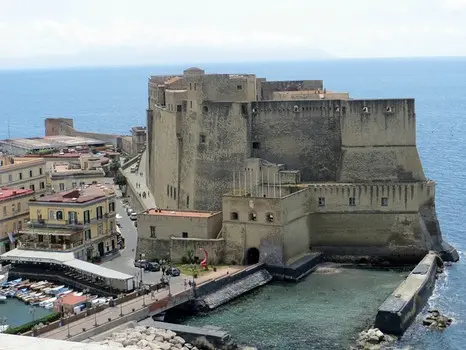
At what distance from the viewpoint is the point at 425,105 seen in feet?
572

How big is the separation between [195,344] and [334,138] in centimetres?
2244

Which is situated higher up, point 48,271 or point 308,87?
point 308,87

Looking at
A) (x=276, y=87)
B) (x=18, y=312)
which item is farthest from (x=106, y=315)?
(x=276, y=87)

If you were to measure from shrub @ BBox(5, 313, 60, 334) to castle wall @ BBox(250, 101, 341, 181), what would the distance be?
828 inches

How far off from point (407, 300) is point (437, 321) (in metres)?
1.75

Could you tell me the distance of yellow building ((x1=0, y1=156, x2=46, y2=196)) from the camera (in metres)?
57.4

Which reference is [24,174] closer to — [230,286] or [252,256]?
[252,256]

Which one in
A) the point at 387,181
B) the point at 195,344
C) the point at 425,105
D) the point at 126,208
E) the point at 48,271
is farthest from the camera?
the point at 425,105

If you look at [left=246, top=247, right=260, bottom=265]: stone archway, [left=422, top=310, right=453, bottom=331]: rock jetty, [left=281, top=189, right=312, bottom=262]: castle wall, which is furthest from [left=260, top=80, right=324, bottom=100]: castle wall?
[left=422, top=310, right=453, bottom=331]: rock jetty

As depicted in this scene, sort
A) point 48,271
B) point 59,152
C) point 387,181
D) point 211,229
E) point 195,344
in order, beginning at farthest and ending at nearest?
point 59,152
point 387,181
point 211,229
point 48,271
point 195,344

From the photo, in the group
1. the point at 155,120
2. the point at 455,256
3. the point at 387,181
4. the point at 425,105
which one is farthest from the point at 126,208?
the point at 425,105

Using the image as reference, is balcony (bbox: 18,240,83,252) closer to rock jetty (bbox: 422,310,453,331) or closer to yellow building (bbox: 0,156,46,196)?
yellow building (bbox: 0,156,46,196)

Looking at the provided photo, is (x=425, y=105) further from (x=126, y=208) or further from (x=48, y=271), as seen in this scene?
(x=48, y=271)

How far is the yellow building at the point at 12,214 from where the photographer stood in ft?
170
